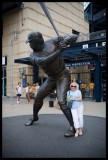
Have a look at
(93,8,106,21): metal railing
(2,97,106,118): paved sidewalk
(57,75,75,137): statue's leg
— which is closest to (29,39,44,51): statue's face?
(57,75,75,137): statue's leg

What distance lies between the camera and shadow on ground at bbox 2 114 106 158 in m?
3.88

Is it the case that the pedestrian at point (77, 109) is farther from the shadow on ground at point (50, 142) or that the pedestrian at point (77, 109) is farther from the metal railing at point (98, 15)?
the metal railing at point (98, 15)

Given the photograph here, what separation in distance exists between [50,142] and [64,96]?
1.17 meters

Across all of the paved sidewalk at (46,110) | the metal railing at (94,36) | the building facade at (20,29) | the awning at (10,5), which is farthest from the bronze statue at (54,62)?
the awning at (10,5)

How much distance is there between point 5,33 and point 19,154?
19375mm

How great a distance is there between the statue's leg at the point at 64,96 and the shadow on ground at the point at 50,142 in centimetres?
26

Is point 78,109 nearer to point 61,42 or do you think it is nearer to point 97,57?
point 61,42

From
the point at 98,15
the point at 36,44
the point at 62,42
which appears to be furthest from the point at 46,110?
the point at 98,15

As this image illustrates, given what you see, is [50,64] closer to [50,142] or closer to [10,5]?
[50,142]

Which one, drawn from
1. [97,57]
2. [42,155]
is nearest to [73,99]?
[42,155]

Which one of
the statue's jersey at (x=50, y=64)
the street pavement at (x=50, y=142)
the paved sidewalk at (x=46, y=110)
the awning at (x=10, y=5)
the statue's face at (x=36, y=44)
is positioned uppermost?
the awning at (x=10, y=5)

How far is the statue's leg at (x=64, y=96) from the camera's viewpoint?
17.0ft

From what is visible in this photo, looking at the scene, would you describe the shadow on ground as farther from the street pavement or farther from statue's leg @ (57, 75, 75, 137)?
statue's leg @ (57, 75, 75, 137)

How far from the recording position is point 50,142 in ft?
15.0
